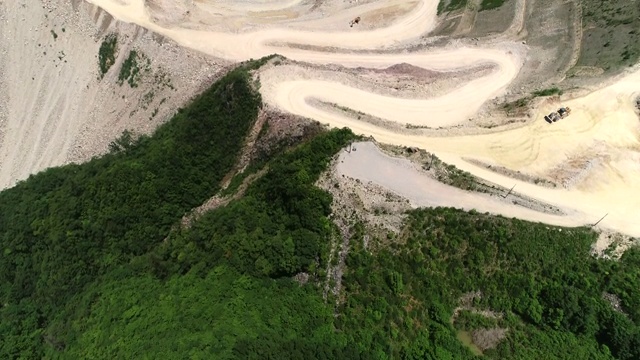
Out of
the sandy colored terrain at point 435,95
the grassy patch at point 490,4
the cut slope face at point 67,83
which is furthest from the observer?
the grassy patch at point 490,4

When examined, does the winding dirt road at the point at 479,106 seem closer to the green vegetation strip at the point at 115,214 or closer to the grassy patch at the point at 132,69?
the grassy patch at the point at 132,69

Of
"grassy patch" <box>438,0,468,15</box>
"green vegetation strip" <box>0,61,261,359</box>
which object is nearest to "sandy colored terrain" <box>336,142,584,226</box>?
"green vegetation strip" <box>0,61,261,359</box>

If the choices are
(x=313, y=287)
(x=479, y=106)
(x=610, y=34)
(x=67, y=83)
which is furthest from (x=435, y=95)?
(x=67, y=83)

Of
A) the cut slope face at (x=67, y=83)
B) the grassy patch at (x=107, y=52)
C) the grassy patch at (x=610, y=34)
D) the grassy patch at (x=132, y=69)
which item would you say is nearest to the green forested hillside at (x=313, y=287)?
the cut slope face at (x=67, y=83)

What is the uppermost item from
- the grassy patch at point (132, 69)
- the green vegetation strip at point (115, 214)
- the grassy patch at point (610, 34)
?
the grassy patch at point (610, 34)

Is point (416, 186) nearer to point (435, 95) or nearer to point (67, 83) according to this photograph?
point (435, 95)

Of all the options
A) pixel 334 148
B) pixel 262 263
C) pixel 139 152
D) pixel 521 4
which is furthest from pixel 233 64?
pixel 521 4
